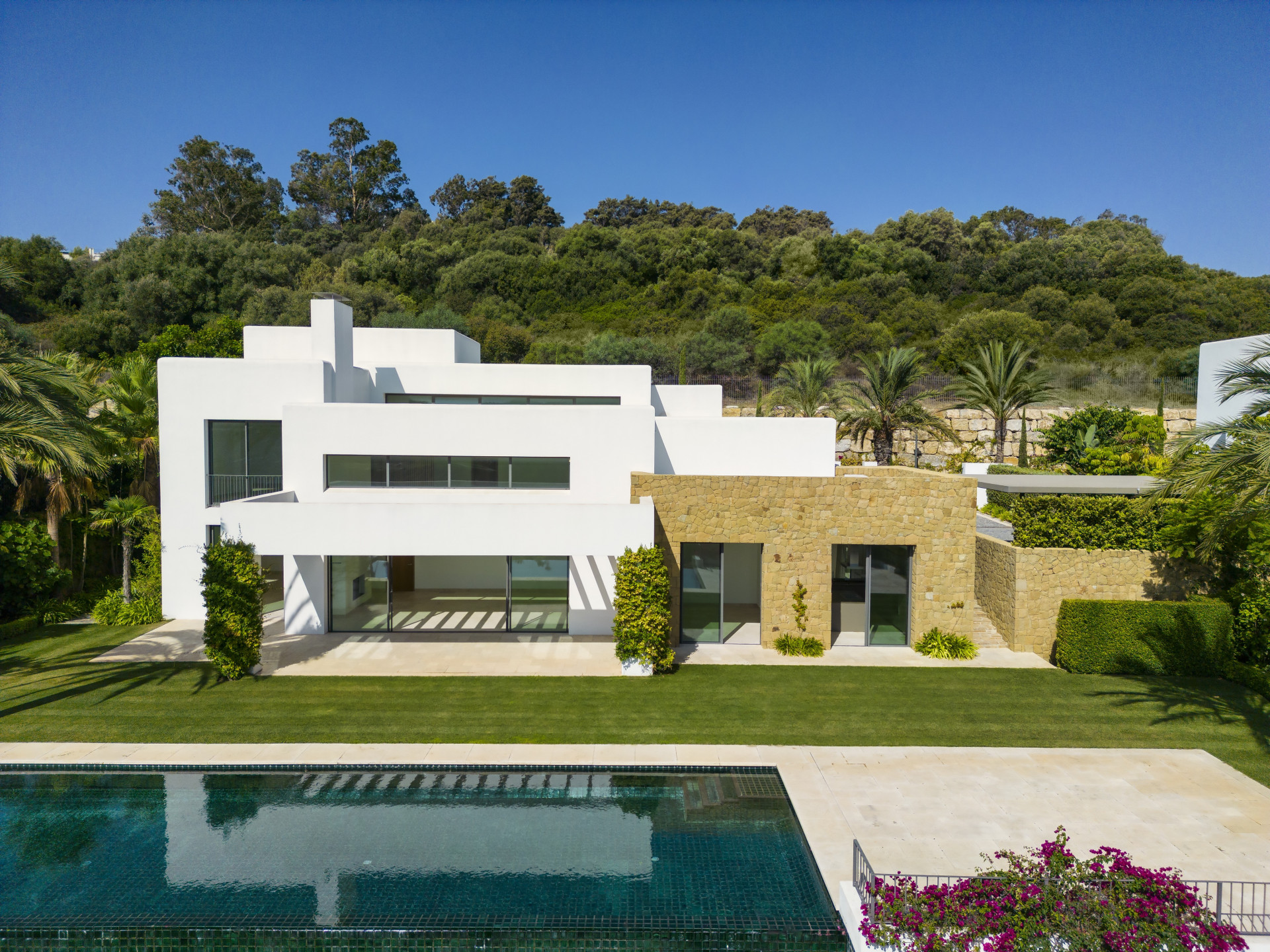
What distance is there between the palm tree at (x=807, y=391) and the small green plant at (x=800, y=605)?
1882 centimetres

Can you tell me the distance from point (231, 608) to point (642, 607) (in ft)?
26.6

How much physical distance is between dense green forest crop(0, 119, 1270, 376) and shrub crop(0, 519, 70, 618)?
19.4m

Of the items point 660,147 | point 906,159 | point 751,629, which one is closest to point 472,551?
point 751,629

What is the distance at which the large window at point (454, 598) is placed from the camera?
1720 centimetres

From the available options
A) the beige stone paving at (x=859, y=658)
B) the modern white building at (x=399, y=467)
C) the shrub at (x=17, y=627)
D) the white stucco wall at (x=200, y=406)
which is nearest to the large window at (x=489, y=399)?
the modern white building at (x=399, y=467)

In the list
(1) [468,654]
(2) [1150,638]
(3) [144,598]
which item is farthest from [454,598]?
(2) [1150,638]

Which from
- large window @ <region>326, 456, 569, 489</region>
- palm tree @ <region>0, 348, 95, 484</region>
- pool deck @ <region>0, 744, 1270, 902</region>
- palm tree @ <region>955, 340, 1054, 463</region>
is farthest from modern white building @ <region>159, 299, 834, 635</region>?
palm tree @ <region>955, 340, 1054, 463</region>

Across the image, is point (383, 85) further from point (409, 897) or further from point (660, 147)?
point (409, 897)

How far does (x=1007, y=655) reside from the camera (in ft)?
52.5

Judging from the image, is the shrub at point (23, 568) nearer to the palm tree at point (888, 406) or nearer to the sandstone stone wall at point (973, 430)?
the palm tree at point (888, 406)

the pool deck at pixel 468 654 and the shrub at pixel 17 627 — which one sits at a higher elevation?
the shrub at pixel 17 627

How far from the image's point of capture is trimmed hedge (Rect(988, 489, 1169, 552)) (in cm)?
1577

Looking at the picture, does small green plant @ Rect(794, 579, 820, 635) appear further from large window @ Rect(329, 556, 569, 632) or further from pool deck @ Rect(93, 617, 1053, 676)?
large window @ Rect(329, 556, 569, 632)

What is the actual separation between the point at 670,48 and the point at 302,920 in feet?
113
